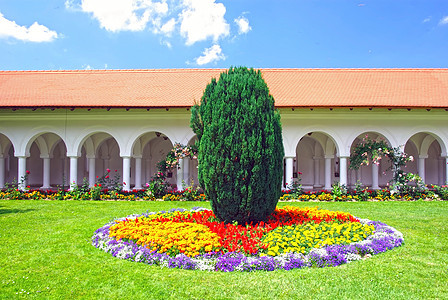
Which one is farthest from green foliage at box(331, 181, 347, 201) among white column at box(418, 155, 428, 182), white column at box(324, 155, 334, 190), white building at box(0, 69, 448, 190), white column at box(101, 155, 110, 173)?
white column at box(101, 155, 110, 173)

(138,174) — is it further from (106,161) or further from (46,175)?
(46,175)

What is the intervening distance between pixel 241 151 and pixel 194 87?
29.8ft

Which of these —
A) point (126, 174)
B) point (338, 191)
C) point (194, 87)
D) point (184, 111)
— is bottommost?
point (338, 191)

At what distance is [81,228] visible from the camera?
7.84 meters

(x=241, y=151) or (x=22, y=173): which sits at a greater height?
(x=241, y=151)

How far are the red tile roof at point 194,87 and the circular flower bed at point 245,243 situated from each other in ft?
22.8

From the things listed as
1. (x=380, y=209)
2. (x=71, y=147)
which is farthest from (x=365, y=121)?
(x=71, y=147)

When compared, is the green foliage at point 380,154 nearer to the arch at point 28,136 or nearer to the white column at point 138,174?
the white column at point 138,174

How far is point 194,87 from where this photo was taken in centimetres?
1513

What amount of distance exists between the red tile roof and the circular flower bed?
22.8ft

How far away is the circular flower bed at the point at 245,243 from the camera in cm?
519

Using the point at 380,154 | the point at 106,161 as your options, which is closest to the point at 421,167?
the point at 380,154

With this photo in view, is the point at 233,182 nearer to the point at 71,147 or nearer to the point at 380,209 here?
the point at 380,209

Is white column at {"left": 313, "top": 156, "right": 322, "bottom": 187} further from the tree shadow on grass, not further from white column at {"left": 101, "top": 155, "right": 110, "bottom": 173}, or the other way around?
the tree shadow on grass
